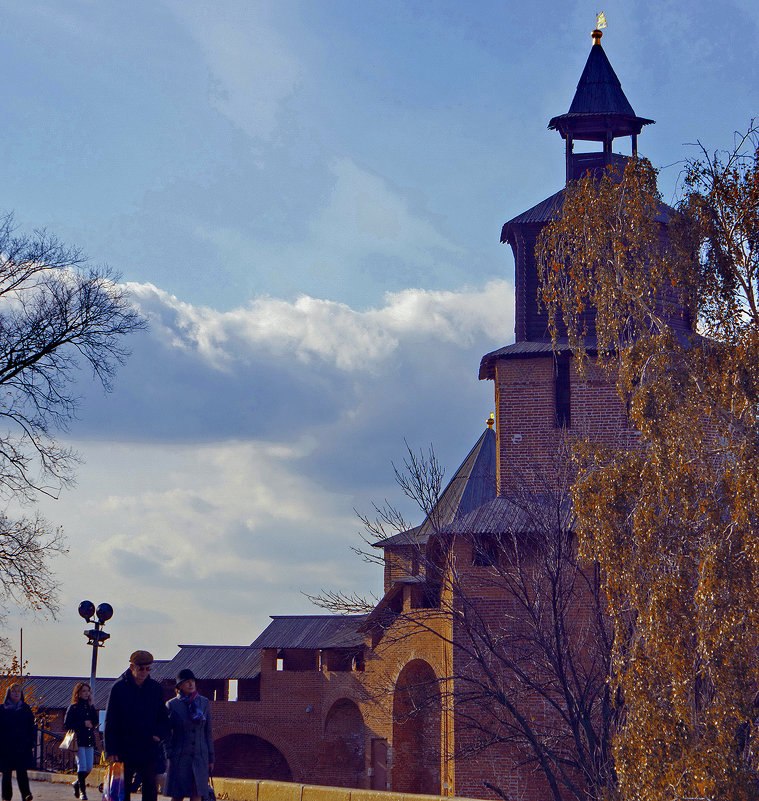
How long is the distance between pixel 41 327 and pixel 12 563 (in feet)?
16.4

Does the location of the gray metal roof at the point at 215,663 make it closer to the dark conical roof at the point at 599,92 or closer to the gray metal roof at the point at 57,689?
the gray metal roof at the point at 57,689

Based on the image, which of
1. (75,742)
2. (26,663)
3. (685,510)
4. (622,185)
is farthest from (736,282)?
(26,663)

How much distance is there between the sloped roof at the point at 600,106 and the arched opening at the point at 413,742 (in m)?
14.8

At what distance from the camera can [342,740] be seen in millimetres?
38000

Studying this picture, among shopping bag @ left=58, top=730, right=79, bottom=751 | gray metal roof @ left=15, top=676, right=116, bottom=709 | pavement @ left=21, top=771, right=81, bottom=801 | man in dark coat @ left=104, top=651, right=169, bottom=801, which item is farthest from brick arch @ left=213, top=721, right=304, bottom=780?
man in dark coat @ left=104, top=651, right=169, bottom=801

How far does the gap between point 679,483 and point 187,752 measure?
5.90m

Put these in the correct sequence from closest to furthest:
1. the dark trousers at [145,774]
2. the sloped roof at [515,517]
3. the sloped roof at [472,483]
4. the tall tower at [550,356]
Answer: the dark trousers at [145,774] → the sloped roof at [515,517] → the tall tower at [550,356] → the sloped roof at [472,483]

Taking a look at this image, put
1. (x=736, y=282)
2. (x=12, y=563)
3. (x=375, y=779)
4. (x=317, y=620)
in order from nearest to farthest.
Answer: (x=736, y=282), (x=12, y=563), (x=375, y=779), (x=317, y=620)

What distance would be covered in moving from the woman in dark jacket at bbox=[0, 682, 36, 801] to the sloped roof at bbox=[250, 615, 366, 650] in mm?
28012

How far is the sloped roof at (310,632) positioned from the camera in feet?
133

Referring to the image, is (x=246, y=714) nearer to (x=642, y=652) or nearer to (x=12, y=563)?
(x=12, y=563)

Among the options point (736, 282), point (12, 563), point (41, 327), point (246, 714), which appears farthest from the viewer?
point (246, 714)

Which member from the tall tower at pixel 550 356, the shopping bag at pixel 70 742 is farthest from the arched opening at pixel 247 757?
the shopping bag at pixel 70 742

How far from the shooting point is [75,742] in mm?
12773
